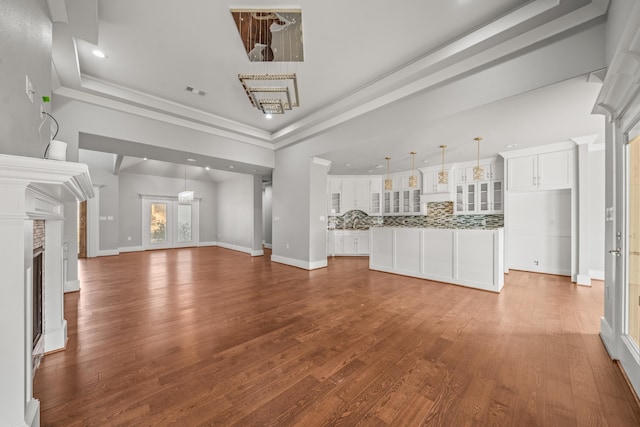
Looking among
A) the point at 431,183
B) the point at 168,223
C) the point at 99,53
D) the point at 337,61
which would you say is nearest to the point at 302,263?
the point at 337,61

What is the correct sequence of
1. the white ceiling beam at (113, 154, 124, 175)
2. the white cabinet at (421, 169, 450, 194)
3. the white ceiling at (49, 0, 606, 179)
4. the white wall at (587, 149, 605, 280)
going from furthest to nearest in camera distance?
the white ceiling beam at (113, 154, 124, 175), the white cabinet at (421, 169, 450, 194), the white wall at (587, 149, 605, 280), the white ceiling at (49, 0, 606, 179)

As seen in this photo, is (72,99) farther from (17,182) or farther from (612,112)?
(612,112)

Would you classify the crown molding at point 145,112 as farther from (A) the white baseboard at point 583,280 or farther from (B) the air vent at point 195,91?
(A) the white baseboard at point 583,280

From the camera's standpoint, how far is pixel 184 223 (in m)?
10.0

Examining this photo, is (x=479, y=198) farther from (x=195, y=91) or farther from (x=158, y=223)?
(x=158, y=223)

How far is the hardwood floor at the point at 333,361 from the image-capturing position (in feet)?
4.94

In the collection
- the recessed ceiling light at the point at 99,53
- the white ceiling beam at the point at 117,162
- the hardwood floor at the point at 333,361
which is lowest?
the hardwood floor at the point at 333,361

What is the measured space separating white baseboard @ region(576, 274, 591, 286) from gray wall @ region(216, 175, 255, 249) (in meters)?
7.72

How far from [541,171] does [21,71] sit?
23.7 feet

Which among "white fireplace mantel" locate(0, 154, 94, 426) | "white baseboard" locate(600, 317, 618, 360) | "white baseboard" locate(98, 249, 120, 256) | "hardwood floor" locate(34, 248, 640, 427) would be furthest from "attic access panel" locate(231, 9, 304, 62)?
"white baseboard" locate(98, 249, 120, 256)

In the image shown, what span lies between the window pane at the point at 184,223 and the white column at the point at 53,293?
8.14 metres

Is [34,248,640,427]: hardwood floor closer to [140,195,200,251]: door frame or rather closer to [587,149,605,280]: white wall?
[587,149,605,280]: white wall

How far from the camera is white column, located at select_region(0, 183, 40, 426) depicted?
1.06m

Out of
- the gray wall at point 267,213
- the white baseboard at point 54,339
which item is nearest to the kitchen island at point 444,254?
the white baseboard at point 54,339
